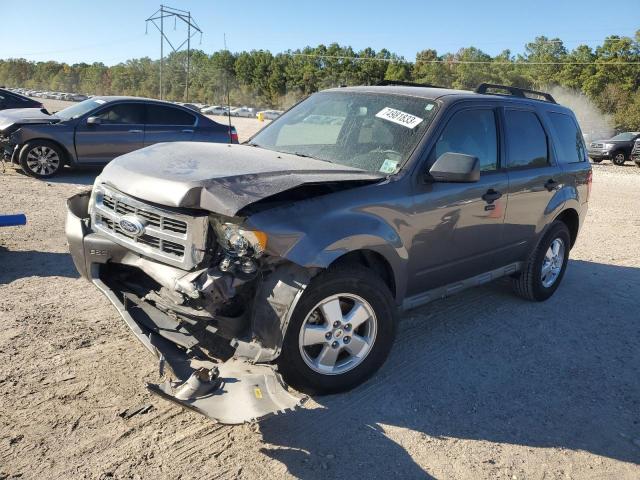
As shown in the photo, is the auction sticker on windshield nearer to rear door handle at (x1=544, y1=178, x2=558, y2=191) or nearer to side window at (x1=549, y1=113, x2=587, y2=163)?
rear door handle at (x1=544, y1=178, x2=558, y2=191)

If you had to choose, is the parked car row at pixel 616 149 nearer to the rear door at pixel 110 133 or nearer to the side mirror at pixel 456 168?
the rear door at pixel 110 133

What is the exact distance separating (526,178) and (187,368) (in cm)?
341

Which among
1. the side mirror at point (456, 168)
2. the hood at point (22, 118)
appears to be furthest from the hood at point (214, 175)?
the hood at point (22, 118)

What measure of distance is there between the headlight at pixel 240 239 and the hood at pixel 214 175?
6.6 inches

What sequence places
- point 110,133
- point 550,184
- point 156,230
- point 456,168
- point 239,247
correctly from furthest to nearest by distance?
point 110,133
point 550,184
point 456,168
point 156,230
point 239,247

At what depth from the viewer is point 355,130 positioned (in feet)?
14.1

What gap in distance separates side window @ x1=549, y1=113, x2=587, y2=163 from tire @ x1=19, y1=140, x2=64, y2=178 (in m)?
8.81

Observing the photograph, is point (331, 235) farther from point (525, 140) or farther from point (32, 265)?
point (32, 265)

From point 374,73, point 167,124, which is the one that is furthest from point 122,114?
point 374,73

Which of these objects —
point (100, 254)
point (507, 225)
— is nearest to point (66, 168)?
point (100, 254)

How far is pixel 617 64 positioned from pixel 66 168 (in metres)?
59.1

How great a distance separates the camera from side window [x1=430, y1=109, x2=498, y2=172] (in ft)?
13.4

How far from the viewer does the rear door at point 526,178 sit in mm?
4750

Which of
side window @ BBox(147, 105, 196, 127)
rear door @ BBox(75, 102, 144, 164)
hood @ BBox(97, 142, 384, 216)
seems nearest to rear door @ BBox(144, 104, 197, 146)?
side window @ BBox(147, 105, 196, 127)
